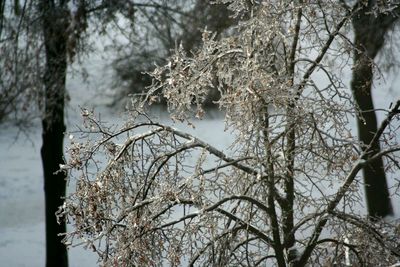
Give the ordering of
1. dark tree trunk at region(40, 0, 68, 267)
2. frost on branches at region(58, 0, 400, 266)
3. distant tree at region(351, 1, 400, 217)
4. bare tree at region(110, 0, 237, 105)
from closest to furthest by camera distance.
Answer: frost on branches at region(58, 0, 400, 266) → dark tree trunk at region(40, 0, 68, 267) → distant tree at region(351, 1, 400, 217) → bare tree at region(110, 0, 237, 105)

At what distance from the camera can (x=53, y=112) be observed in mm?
12133

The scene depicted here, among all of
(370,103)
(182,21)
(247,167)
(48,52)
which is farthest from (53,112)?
(247,167)

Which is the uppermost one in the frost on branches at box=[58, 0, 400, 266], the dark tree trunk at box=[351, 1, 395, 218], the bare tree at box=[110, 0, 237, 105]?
the bare tree at box=[110, 0, 237, 105]

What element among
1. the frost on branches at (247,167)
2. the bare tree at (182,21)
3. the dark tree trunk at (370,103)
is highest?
the bare tree at (182,21)

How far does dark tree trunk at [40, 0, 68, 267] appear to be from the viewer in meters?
11.5

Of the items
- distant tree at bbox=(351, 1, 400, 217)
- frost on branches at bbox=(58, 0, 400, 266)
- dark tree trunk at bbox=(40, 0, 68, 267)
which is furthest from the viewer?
distant tree at bbox=(351, 1, 400, 217)

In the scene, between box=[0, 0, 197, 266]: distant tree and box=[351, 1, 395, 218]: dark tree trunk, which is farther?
box=[351, 1, 395, 218]: dark tree trunk

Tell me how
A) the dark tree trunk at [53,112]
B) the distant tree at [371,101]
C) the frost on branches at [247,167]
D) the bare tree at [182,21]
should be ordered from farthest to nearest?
the bare tree at [182,21] < the distant tree at [371,101] < the dark tree trunk at [53,112] < the frost on branches at [247,167]

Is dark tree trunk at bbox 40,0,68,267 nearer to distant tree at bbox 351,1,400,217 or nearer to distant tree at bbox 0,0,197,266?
distant tree at bbox 0,0,197,266

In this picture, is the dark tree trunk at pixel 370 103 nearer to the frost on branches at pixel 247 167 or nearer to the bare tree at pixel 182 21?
the bare tree at pixel 182 21

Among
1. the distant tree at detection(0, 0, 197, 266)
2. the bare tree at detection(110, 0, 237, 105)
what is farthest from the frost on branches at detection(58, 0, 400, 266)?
the bare tree at detection(110, 0, 237, 105)

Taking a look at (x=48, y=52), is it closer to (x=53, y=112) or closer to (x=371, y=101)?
(x=53, y=112)

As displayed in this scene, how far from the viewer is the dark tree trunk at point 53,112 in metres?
11.5

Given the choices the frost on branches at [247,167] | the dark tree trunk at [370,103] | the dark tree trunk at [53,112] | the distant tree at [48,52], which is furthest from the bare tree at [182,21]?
the frost on branches at [247,167]
